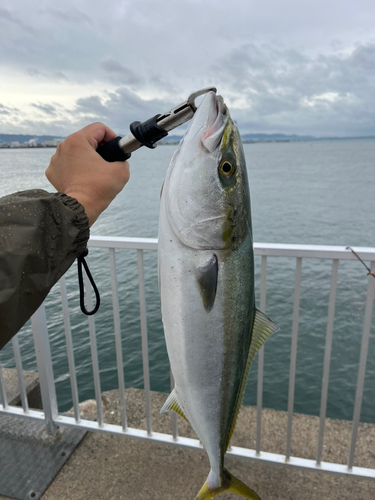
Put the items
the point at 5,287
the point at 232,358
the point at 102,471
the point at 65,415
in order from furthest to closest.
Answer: the point at 65,415
the point at 102,471
the point at 232,358
the point at 5,287

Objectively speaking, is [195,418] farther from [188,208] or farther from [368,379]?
[368,379]

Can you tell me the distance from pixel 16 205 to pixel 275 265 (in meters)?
11.0

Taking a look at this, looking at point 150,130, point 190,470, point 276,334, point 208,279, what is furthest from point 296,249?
point 276,334

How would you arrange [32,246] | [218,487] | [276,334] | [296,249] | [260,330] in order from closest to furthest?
1. [32,246]
2. [260,330]
3. [218,487]
4. [296,249]
5. [276,334]

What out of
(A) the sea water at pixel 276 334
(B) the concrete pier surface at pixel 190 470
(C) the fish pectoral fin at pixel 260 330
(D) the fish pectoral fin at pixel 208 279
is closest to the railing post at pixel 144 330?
(B) the concrete pier surface at pixel 190 470

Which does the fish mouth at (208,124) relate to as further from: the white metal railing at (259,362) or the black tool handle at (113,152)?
the white metal railing at (259,362)

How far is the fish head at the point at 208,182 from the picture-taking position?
3.42 feet

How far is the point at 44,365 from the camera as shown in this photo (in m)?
2.77

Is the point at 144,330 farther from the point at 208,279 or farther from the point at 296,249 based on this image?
the point at 208,279

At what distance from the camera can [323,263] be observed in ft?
35.6

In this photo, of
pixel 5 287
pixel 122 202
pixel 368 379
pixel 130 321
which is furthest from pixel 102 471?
pixel 122 202

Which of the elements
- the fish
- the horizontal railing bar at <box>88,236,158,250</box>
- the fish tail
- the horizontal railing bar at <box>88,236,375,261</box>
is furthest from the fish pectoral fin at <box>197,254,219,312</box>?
the horizontal railing bar at <box>88,236,158,250</box>

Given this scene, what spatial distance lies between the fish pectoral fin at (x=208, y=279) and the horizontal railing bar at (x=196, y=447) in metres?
1.93

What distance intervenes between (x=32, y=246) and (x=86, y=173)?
284 millimetres
